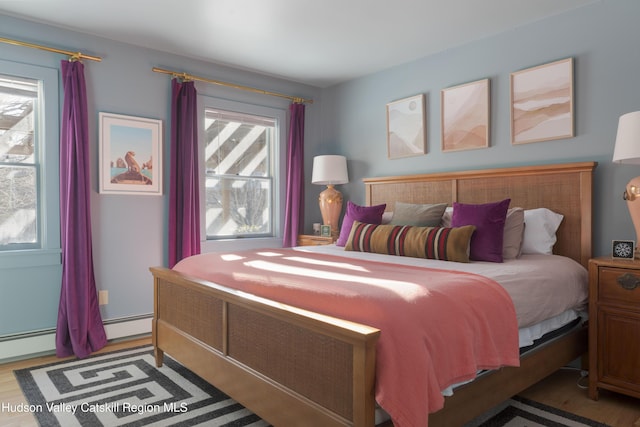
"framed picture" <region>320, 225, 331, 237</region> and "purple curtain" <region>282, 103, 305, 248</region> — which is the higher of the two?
"purple curtain" <region>282, 103, 305, 248</region>

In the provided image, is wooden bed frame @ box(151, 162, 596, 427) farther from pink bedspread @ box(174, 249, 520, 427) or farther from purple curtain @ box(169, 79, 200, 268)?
purple curtain @ box(169, 79, 200, 268)

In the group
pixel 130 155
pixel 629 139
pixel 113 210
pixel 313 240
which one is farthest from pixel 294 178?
pixel 629 139

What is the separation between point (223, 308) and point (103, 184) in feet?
6.28

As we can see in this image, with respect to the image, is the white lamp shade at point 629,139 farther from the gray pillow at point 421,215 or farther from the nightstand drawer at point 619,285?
the gray pillow at point 421,215

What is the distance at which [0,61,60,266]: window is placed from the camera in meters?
3.20

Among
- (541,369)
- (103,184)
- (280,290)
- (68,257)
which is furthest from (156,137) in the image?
(541,369)

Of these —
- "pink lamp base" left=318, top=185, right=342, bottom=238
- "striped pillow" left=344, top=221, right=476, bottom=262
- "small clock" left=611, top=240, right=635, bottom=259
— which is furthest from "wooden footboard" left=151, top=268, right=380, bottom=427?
"pink lamp base" left=318, top=185, right=342, bottom=238

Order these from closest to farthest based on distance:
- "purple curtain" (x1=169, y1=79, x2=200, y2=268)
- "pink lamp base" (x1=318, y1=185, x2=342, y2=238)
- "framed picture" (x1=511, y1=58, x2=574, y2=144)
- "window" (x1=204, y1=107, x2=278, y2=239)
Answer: "framed picture" (x1=511, y1=58, x2=574, y2=144), "purple curtain" (x1=169, y1=79, x2=200, y2=268), "window" (x1=204, y1=107, x2=278, y2=239), "pink lamp base" (x1=318, y1=185, x2=342, y2=238)

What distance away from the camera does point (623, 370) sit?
233cm

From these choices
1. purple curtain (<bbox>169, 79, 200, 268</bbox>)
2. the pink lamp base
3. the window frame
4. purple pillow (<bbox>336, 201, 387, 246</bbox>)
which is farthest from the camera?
the pink lamp base

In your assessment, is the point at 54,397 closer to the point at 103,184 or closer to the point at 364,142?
the point at 103,184

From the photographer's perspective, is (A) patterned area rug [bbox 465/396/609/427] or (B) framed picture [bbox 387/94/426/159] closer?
(A) patterned area rug [bbox 465/396/609/427]

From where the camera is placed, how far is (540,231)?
295cm

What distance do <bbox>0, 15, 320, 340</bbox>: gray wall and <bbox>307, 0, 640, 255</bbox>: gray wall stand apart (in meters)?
1.75
